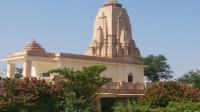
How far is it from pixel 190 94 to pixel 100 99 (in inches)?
228

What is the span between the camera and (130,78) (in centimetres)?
3453

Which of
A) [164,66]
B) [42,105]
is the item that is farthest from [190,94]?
[164,66]

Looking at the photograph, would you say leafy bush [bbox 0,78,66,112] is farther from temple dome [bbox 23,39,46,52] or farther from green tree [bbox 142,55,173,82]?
green tree [bbox 142,55,173,82]

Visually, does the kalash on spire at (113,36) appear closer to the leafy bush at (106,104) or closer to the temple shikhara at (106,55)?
the temple shikhara at (106,55)

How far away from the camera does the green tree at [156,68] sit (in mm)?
49125

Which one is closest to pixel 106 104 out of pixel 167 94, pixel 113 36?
pixel 167 94

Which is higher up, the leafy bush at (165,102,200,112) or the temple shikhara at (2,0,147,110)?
the temple shikhara at (2,0,147,110)

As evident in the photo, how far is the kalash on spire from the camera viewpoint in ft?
115

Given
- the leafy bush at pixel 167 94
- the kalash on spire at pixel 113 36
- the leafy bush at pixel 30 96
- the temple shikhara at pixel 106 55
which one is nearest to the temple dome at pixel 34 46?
the temple shikhara at pixel 106 55

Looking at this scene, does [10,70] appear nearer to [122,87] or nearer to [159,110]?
[122,87]

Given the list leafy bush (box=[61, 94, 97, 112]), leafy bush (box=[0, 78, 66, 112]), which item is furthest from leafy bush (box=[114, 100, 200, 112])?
leafy bush (box=[0, 78, 66, 112])

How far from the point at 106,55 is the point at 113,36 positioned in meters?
2.42

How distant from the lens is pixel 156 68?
48.9m

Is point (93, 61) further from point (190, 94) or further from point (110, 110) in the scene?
point (190, 94)
